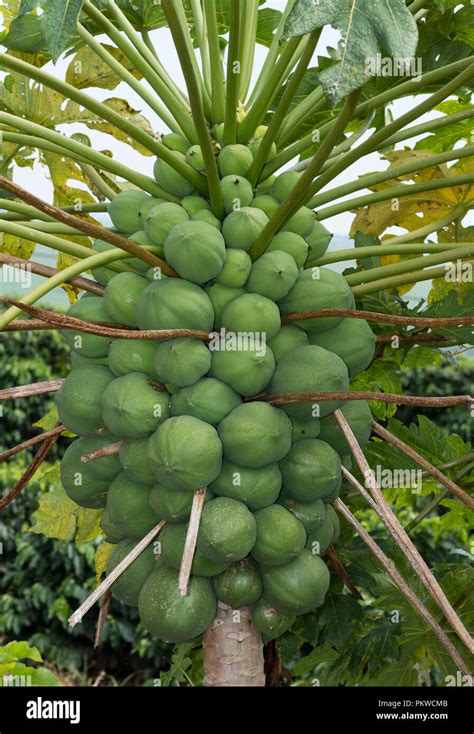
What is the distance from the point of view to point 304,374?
139 cm

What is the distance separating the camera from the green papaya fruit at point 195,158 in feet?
5.11

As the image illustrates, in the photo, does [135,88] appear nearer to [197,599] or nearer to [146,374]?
[146,374]

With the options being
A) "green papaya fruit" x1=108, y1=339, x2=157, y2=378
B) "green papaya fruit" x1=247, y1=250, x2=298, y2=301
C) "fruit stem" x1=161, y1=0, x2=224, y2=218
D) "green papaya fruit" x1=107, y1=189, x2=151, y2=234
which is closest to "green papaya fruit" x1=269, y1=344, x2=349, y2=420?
"green papaya fruit" x1=247, y1=250, x2=298, y2=301

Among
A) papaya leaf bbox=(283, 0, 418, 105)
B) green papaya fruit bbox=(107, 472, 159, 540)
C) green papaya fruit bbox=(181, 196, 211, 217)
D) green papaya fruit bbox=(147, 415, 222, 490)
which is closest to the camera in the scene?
papaya leaf bbox=(283, 0, 418, 105)

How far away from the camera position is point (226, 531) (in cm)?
132

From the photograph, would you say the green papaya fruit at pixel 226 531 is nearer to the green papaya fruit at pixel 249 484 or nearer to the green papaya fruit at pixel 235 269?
the green papaya fruit at pixel 249 484

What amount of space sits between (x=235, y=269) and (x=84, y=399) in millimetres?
353

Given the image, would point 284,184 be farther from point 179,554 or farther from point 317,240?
point 179,554

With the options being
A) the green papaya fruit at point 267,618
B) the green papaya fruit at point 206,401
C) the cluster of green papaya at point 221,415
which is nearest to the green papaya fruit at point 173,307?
the cluster of green papaya at point 221,415

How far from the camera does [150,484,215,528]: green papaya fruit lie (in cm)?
137

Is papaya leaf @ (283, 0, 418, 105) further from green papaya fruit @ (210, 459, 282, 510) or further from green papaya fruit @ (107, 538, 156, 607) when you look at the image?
green papaya fruit @ (107, 538, 156, 607)

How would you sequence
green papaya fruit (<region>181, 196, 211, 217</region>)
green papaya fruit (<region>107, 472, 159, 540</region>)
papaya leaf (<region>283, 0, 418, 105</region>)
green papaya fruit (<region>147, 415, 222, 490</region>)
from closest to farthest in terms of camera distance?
papaya leaf (<region>283, 0, 418, 105</region>)
green papaya fruit (<region>147, 415, 222, 490</region>)
green papaya fruit (<region>107, 472, 159, 540</region>)
green papaya fruit (<region>181, 196, 211, 217</region>)

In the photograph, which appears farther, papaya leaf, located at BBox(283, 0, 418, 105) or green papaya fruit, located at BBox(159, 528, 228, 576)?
green papaya fruit, located at BBox(159, 528, 228, 576)

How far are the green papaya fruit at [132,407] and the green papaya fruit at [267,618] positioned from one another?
1.20ft
